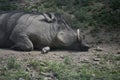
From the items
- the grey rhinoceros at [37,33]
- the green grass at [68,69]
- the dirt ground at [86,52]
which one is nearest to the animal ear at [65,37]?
the grey rhinoceros at [37,33]

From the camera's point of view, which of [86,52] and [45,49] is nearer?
[45,49]

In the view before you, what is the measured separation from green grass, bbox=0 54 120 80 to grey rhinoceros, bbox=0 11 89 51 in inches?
34.5

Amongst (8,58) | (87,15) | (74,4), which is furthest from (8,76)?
(74,4)

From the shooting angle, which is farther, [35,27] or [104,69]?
[35,27]

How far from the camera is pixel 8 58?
6992mm

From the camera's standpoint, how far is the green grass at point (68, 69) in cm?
622

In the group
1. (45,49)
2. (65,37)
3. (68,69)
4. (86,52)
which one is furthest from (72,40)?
(68,69)

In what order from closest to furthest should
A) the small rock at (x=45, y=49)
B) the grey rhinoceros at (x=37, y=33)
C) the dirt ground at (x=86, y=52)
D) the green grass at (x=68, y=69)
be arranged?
the green grass at (x=68, y=69)
the dirt ground at (x=86, y=52)
the small rock at (x=45, y=49)
the grey rhinoceros at (x=37, y=33)

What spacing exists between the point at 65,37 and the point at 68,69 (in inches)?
54.7

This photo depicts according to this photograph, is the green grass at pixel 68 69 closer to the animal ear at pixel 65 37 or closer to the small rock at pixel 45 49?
the small rock at pixel 45 49

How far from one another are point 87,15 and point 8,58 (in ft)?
10.8

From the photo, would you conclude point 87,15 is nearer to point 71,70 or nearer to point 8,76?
point 71,70

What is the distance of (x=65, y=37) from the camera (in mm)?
7910

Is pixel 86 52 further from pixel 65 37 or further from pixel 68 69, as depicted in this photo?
pixel 68 69
